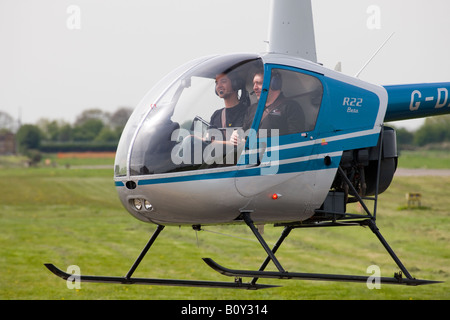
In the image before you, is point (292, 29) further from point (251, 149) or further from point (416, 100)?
point (251, 149)

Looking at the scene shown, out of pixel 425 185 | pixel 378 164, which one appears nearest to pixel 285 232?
pixel 378 164

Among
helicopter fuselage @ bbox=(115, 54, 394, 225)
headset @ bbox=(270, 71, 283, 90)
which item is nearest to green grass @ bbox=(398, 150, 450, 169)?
helicopter fuselage @ bbox=(115, 54, 394, 225)

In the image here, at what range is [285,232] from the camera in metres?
9.89

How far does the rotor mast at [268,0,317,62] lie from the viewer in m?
9.57

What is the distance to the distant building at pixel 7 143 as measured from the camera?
173 ft

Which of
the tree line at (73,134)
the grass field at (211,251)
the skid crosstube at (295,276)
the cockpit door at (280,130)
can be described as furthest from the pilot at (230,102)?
the tree line at (73,134)

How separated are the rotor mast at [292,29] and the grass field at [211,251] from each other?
8593mm

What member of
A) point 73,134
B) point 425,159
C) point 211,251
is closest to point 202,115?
point 211,251

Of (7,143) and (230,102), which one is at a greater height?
(7,143)

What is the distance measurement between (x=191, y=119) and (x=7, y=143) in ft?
160

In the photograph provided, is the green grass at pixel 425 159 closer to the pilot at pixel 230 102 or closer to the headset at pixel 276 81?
the headset at pixel 276 81

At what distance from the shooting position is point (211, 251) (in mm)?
28125

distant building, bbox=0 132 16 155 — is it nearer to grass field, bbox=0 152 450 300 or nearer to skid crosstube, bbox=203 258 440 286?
grass field, bbox=0 152 450 300

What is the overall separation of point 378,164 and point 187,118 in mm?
2698
